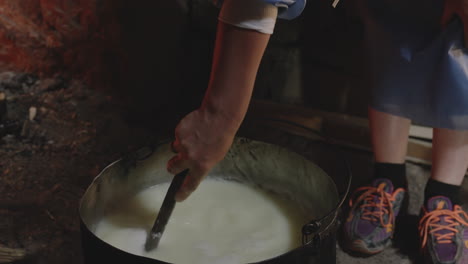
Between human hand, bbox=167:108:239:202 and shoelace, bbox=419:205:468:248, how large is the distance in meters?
0.84

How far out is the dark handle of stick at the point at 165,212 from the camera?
1.06 meters

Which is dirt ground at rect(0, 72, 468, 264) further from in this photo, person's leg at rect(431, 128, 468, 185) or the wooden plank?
person's leg at rect(431, 128, 468, 185)

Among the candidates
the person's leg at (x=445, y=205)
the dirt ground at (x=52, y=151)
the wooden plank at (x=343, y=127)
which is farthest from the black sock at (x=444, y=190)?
the dirt ground at (x=52, y=151)

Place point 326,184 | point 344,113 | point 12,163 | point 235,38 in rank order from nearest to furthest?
point 235,38
point 326,184
point 12,163
point 344,113

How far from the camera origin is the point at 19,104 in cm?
212

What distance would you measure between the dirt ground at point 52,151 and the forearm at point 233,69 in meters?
0.80

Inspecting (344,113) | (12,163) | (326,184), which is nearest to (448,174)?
(326,184)

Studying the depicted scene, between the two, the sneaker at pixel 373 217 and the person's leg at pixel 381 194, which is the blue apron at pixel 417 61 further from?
the sneaker at pixel 373 217

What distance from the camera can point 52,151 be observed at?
1.92m

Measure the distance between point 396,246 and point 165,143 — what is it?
0.83m

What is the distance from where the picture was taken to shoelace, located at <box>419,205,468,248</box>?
4.70 feet

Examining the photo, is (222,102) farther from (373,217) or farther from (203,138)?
(373,217)

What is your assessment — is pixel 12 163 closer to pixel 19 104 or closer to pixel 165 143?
pixel 19 104

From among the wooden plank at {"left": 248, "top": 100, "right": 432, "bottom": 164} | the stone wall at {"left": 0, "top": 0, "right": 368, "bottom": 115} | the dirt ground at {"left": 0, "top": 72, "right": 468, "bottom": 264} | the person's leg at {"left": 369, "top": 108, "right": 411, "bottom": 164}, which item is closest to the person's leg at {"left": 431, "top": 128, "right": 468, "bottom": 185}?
the person's leg at {"left": 369, "top": 108, "right": 411, "bottom": 164}
